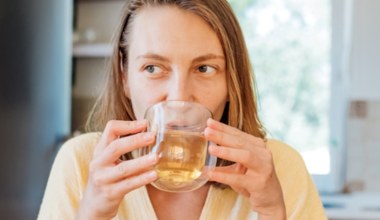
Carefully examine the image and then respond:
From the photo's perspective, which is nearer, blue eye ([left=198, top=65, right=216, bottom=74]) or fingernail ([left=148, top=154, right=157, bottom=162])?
fingernail ([left=148, top=154, right=157, bottom=162])

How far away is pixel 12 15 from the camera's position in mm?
1776

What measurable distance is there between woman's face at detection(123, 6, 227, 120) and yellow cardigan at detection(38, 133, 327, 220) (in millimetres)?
212

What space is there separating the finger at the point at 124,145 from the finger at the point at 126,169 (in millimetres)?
15

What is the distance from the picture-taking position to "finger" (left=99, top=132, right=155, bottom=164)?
686 mm

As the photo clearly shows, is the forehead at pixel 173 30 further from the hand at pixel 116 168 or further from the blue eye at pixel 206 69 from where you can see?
the hand at pixel 116 168

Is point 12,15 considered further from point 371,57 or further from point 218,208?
point 371,57

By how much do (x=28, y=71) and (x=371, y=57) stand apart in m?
1.65

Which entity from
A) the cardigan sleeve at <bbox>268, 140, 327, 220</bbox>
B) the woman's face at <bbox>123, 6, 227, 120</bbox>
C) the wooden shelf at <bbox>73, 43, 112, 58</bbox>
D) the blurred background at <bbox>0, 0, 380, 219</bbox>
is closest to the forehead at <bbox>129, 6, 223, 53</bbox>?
the woman's face at <bbox>123, 6, 227, 120</bbox>

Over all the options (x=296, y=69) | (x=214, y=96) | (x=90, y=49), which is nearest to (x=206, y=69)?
(x=214, y=96)

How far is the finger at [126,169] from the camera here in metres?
0.68

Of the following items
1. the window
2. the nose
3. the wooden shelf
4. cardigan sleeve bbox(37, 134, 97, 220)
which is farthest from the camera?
the window

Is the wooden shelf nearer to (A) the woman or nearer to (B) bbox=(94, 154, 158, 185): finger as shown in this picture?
(A) the woman

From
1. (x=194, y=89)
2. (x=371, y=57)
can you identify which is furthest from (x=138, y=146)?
(x=371, y=57)

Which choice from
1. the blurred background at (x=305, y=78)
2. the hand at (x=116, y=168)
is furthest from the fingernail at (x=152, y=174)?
the blurred background at (x=305, y=78)
